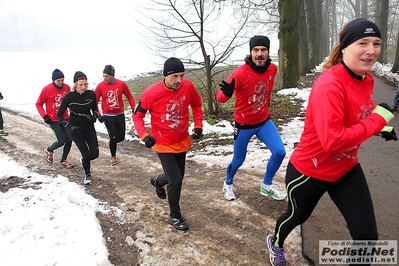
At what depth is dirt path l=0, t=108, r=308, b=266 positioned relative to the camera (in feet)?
11.5

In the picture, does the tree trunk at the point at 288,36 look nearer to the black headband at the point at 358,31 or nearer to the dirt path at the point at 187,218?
the dirt path at the point at 187,218

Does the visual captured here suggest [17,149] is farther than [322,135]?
Yes

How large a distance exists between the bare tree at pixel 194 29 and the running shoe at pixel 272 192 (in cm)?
542

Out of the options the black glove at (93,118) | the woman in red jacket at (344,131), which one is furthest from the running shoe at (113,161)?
the woman in red jacket at (344,131)

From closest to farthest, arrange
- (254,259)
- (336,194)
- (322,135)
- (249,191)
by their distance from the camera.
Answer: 1. (322,135)
2. (336,194)
3. (254,259)
4. (249,191)

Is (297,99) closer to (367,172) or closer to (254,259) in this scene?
(367,172)

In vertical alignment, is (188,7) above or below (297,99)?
above

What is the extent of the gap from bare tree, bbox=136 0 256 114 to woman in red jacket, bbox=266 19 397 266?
711 centimetres

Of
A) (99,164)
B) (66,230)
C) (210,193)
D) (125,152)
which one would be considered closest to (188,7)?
(125,152)

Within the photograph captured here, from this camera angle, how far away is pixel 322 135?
2.22 m

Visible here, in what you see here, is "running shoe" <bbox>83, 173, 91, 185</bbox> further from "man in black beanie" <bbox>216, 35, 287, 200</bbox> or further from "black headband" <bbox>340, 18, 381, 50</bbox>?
"black headband" <bbox>340, 18, 381, 50</bbox>

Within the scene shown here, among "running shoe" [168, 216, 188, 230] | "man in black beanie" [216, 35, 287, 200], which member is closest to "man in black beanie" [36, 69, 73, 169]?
"running shoe" [168, 216, 188, 230]

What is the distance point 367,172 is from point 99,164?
574cm

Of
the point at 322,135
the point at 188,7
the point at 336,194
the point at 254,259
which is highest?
the point at 188,7
